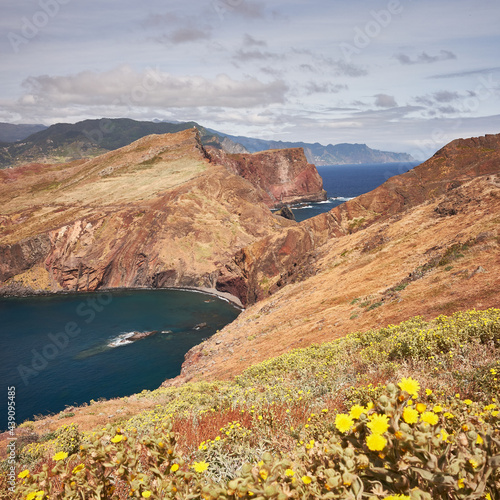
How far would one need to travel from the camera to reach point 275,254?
5491 centimetres

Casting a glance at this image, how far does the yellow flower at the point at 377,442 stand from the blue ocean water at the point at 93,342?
38.4 meters

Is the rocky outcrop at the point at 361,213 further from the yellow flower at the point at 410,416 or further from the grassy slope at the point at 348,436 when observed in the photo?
the yellow flower at the point at 410,416

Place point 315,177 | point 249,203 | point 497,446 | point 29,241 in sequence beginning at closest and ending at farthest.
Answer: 1. point 497,446
2. point 29,241
3. point 249,203
4. point 315,177

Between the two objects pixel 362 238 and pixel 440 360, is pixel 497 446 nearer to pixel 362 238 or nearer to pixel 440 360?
pixel 440 360

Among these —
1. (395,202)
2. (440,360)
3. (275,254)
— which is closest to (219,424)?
(440,360)

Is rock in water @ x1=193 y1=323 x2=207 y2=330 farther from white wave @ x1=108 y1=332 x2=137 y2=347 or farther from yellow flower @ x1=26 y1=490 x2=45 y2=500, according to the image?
yellow flower @ x1=26 y1=490 x2=45 y2=500

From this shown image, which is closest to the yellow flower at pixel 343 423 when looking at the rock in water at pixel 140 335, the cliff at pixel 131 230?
the rock in water at pixel 140 335

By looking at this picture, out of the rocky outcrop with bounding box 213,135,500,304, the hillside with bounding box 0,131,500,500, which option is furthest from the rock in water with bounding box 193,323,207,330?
the hillside with bounding box 0,131,500,500

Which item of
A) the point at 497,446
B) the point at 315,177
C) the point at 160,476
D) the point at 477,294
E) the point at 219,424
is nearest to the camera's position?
the point at 497,446

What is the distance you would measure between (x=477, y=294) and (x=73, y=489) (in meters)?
15.0

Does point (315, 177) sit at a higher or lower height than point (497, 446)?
higher

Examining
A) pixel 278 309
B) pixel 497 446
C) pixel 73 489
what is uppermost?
pixel 497 446

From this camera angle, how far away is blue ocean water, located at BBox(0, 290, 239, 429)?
36719mm

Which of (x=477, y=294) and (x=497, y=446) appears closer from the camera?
(x=497, y=446)
